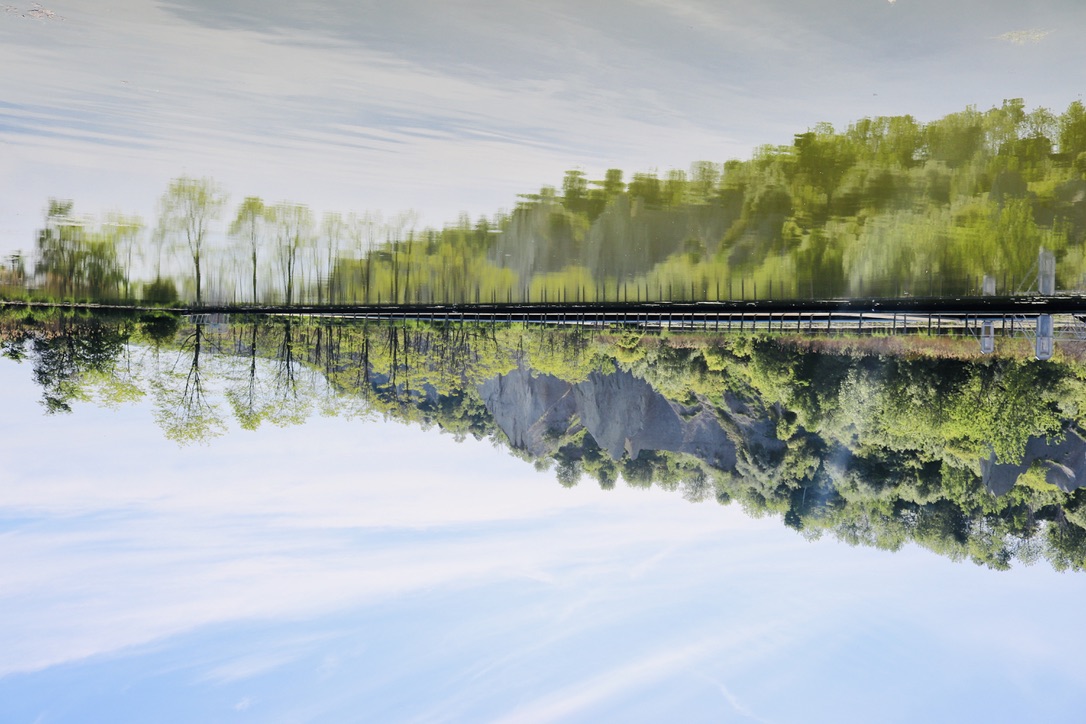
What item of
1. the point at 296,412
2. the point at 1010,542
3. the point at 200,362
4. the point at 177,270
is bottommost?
the point at 1010,542

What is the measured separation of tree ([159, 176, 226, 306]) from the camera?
32.8m

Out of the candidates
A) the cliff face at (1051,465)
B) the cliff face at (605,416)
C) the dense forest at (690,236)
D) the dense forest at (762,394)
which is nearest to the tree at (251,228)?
the dense forest at (690,236)

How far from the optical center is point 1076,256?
89.8 feet

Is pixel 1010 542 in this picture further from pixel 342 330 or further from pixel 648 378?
pixel 342 330

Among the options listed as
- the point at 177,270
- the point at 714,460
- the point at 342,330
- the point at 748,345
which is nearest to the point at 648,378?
the point at 748,345

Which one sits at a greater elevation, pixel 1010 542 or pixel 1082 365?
pixel 1082 365

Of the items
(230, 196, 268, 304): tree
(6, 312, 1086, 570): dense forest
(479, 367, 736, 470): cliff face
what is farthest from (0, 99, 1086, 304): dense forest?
(479, 367, 736, 470): cliff face

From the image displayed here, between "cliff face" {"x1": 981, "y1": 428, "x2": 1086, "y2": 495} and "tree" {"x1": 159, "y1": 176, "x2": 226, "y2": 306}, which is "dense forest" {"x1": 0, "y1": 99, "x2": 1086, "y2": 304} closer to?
"tree" {"x1": 159, "y1": 176, "x2": 226, "y2": 306}

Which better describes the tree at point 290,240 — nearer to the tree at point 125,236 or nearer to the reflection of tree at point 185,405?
the reflection of tree at point 185,405

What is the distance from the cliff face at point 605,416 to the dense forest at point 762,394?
9.9 inches

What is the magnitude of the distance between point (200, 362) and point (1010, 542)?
1535 inches

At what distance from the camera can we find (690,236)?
34.2 metres

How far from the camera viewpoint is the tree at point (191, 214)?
3275 cm

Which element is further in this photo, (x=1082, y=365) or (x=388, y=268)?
(x=388, y=268)
